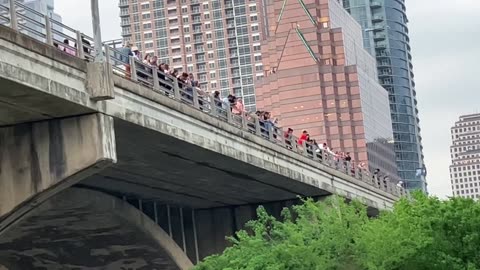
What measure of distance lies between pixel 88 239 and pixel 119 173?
29.3 feet

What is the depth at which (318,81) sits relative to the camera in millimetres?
153250

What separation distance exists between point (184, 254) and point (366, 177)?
14308 mm

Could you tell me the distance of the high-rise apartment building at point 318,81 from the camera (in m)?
152

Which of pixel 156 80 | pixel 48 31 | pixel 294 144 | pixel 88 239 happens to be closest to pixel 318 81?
pixel 294 144

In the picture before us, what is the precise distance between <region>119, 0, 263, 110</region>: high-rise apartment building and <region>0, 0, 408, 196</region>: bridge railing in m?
144

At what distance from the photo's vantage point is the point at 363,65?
16862cm

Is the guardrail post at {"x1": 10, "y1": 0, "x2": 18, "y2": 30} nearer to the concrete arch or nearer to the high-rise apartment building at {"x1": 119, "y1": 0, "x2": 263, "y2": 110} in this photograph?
the concrete arch

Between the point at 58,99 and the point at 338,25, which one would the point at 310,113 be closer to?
the point at 338,25

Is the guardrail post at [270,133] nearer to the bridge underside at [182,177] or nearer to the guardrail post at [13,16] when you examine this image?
the bridge underside at [182,177]

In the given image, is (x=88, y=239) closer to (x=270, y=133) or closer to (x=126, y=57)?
(x=270, y=133)

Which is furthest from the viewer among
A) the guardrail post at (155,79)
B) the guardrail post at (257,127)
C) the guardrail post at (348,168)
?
the guardrail post at (348,168)

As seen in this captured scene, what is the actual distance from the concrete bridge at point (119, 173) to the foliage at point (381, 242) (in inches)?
Result: 122

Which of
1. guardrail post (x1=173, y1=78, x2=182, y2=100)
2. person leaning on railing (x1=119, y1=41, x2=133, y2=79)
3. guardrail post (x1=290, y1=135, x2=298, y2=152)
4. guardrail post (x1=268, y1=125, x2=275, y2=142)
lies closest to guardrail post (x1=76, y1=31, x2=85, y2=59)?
person leaning on railing (x1=119, y1=41, x2=133, y2=79)

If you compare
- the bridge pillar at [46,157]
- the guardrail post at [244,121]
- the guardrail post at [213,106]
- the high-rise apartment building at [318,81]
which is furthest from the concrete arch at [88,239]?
the high-rise apartment building at [318,81]
